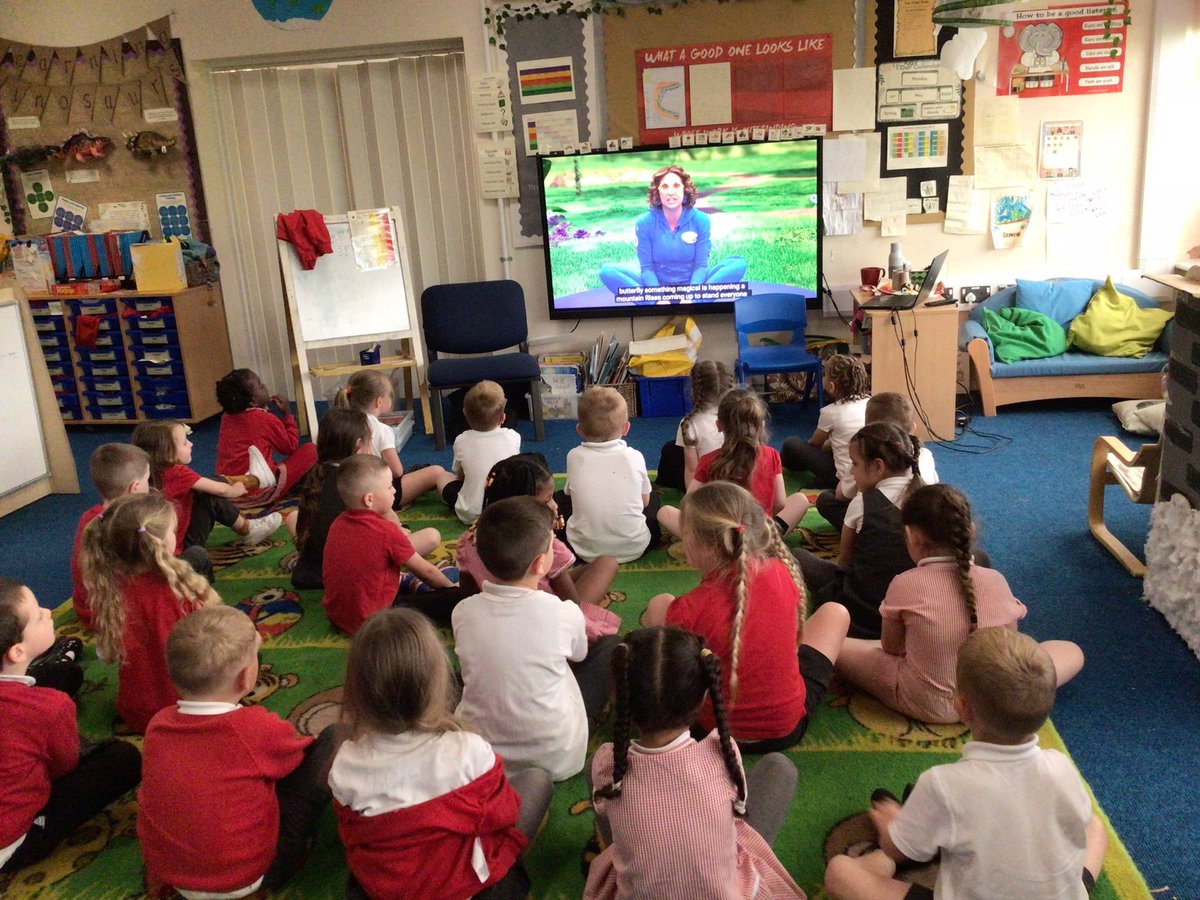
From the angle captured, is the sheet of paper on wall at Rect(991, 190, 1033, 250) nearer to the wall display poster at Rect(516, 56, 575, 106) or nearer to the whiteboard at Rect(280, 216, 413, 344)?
the wall display poster at Rect(516, 56, 575, 106)

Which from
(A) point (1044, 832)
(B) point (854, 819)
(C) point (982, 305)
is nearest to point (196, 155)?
(C) point (982, 305)

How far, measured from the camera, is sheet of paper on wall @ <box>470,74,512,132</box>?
17.7 ft

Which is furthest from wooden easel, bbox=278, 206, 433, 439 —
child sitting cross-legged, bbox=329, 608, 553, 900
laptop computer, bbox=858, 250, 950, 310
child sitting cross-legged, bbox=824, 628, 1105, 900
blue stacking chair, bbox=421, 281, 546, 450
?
child sitting cross-legged, bbox=824, 628, 1105, 900

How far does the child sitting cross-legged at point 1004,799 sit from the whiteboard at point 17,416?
4.23 metres

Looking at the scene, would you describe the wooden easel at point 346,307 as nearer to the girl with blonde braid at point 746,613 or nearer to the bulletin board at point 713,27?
the bulletin board at point 713,27

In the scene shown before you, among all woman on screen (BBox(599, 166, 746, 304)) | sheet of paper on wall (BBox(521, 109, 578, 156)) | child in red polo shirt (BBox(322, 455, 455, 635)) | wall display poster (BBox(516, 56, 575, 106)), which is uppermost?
wall display poster (BBox(516, 56, 575, 106))

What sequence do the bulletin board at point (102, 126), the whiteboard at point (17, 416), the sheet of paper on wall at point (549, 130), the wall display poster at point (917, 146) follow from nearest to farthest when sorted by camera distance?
the whiteboard at point (17, 416)
the wall display poster at point (917, 146)
the sheet of paper on wall at point (549, 130)
the bulletin board at point (102, 126)

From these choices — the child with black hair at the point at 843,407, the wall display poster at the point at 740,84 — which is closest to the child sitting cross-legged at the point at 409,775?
the child with black hair at the point at 843,407

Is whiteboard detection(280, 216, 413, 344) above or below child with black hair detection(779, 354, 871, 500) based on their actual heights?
above

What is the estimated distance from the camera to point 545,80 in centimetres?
535

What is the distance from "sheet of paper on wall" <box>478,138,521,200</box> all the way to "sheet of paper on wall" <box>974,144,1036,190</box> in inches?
98.2

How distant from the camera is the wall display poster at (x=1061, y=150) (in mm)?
5121

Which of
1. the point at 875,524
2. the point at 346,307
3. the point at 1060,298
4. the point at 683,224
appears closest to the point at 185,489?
the point at 346,307

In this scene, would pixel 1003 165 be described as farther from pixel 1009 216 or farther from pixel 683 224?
pixel 683 224
